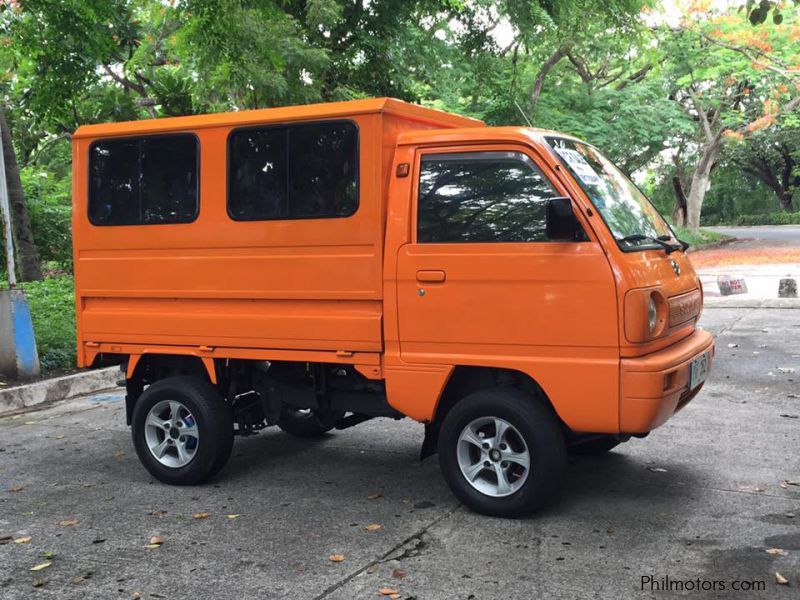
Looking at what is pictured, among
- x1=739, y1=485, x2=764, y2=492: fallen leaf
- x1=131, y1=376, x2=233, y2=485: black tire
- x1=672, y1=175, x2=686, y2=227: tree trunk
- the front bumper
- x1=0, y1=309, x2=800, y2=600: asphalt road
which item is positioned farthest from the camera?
x1=672, y1=175, x2=686, y2=227: tree trunk

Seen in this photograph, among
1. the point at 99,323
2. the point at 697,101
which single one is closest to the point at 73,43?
the point at 99,323

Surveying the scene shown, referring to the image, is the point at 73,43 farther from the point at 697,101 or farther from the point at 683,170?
the point at 683,170

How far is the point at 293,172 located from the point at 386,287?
96 cm

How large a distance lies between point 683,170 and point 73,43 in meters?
35.7

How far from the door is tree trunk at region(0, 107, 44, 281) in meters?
10.7

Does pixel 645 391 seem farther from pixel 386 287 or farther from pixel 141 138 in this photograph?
pixel 141 138

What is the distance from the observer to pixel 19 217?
45.9 feet

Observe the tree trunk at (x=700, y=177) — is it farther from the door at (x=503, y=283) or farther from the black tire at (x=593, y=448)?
the door at (x=503, y=283)

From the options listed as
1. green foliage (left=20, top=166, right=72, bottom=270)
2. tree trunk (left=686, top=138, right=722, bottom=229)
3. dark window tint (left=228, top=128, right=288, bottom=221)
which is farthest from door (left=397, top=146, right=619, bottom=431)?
tree trunk (left=686, top=138, right=722, bottom=229)

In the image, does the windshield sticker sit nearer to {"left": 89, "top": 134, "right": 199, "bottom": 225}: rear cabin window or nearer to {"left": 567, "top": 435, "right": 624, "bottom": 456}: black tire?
{"left": 567, "top": 435, "right": 624, "bottom": 456}: black tire

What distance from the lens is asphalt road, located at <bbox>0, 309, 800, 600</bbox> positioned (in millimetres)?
3971

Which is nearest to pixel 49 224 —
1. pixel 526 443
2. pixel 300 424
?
pixel 300 424

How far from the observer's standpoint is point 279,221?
529 cm

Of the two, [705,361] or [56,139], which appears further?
[56,139]
